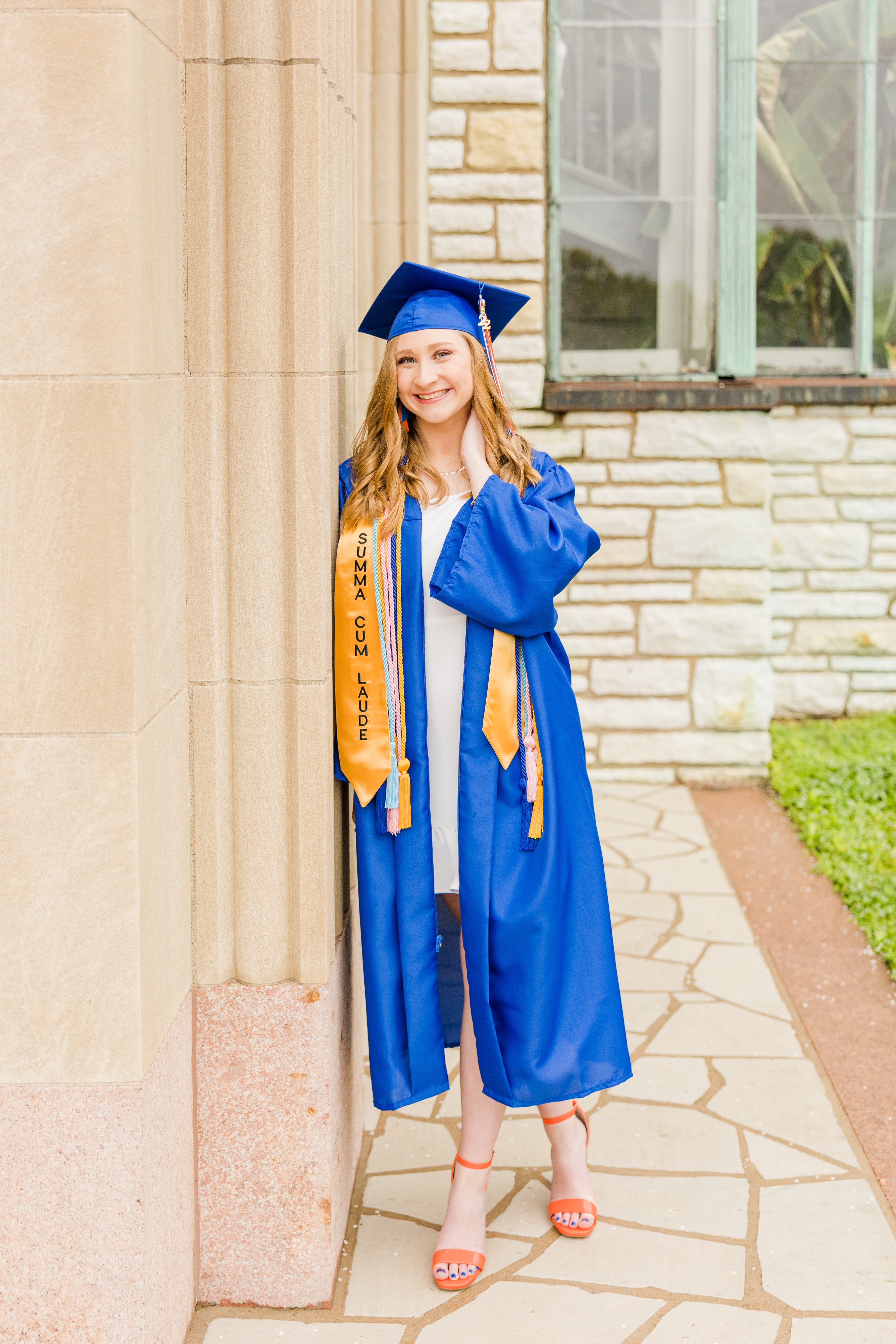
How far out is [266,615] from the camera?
2500 millimetres

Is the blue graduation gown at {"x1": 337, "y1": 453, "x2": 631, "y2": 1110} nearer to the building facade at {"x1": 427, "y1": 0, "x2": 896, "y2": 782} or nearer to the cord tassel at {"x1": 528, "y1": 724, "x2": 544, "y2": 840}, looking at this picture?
the cord tassel at {"x1": 528, "y1": 724, "x2": 544, "y2": 840}

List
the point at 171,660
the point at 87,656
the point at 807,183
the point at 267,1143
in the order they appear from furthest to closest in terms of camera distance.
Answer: the point at 807,183
the point at 267,1143
the point at 171,660
the point at 87,656

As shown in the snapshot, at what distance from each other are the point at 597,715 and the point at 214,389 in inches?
172

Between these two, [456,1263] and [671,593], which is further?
[671,593]

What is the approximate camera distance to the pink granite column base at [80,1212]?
2205 mm

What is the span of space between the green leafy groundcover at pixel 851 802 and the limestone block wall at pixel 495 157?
2090 millimetres

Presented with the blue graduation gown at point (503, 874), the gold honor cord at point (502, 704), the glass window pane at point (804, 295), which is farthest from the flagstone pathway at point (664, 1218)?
the glass window pane at point (804, 295)

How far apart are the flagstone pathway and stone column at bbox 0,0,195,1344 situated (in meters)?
0.52

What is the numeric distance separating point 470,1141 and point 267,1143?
46 cm

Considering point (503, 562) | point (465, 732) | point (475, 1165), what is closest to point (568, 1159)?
point (475, 1165)

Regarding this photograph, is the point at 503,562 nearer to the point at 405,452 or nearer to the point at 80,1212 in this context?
the point at 405,452

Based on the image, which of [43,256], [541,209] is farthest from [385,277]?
[43,256]

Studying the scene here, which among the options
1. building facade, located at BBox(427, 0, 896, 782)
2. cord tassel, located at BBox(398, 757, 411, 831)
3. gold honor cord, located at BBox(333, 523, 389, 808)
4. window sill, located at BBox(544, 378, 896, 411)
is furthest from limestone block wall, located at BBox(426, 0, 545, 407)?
cord tassel, located at BBox(398, 757, 411, 831)

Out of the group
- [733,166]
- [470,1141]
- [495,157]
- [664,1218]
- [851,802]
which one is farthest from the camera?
[733,166]
